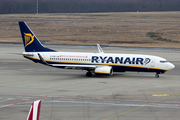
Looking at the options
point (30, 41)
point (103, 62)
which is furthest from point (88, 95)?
point (30, 41)

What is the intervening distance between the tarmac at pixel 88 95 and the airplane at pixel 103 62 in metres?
1.46

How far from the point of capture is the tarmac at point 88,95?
28.4 meters

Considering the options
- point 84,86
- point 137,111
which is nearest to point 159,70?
point 84,86

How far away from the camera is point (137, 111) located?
29.3 m

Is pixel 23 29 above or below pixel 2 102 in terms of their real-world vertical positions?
above

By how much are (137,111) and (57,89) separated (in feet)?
46.0

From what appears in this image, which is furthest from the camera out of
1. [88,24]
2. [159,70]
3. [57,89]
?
[88,24]

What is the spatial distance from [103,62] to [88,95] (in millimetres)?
15556

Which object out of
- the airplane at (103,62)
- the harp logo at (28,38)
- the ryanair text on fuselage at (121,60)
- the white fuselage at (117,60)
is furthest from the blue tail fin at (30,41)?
the ryanair text on fuselage at (121,60)

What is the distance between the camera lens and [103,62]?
51.4m

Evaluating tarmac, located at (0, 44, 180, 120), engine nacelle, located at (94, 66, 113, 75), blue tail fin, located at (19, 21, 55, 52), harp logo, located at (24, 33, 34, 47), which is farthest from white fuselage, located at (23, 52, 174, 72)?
harp logo, located at (24, 33, 34, 47)

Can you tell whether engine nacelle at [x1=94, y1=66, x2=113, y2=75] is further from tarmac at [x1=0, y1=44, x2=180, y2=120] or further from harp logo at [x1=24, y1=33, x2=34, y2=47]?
harp logo at [x1=24, y1=33, x2=34, y2=47]

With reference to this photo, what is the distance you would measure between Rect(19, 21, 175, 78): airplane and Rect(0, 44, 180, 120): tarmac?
1464 mm

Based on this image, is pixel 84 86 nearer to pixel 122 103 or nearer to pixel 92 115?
pixel 122 103
